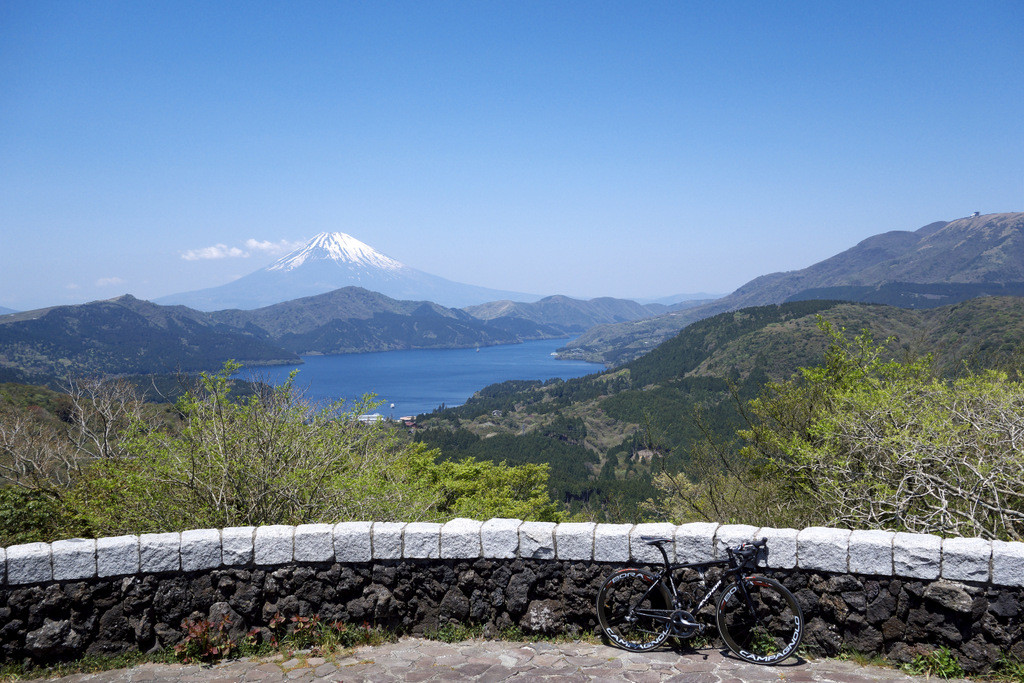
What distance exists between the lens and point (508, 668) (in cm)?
466

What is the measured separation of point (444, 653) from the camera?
499cm

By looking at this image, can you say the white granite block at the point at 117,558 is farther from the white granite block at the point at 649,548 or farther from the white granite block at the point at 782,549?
the white granite block at the point at 782,549

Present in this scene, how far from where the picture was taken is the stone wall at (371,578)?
470 cm

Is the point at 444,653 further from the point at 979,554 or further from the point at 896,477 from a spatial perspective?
the point at 896,477

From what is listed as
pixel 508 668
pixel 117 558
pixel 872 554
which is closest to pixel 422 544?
pixel 508 668

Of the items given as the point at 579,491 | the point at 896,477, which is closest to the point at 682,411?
the point at 579,491

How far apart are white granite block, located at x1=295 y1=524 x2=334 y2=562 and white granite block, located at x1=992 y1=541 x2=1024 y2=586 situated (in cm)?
521

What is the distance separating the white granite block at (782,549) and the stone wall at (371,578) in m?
0.01

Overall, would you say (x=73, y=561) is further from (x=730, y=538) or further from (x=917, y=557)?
(x=917, y=557)

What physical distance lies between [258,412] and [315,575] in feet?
8.33

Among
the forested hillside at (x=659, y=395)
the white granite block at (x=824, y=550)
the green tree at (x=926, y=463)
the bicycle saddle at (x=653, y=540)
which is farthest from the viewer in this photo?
the forested hillside at (x=659, y=395)

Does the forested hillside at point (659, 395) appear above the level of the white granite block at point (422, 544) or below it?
below

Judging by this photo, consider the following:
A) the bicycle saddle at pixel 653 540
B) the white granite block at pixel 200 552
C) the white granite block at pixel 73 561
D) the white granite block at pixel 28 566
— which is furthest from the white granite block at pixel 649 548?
the white granite block at pixel 28 566

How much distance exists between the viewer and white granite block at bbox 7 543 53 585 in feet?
16.1
